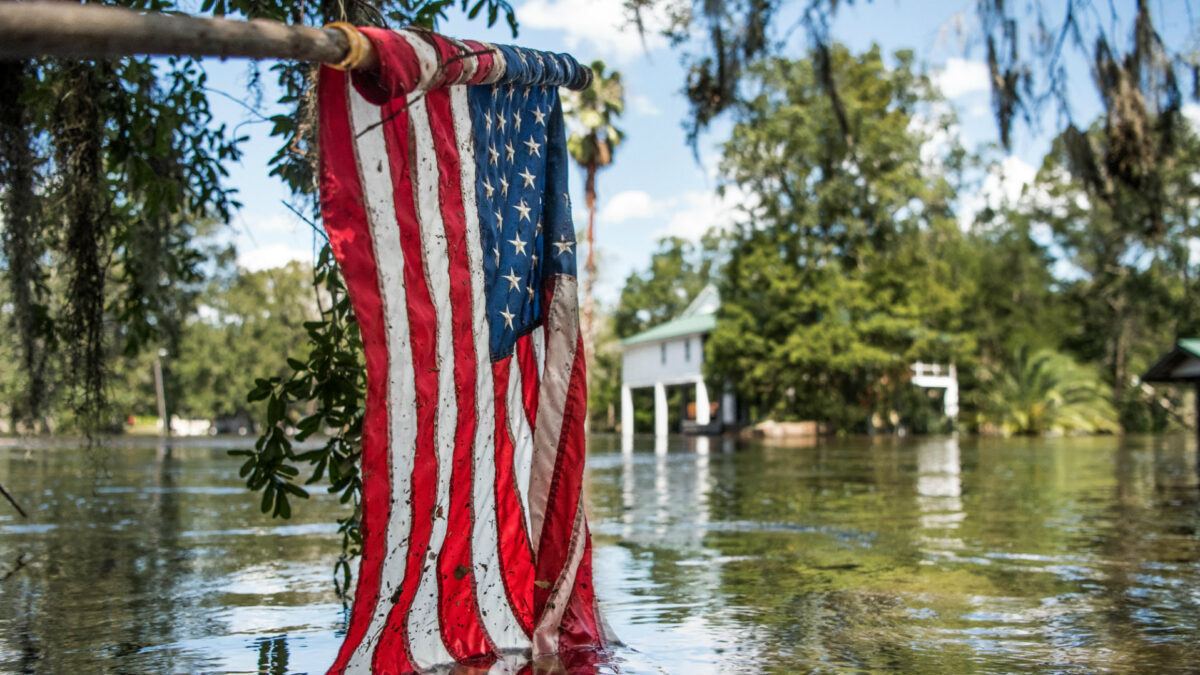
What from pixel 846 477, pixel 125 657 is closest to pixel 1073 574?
pixel 125 657

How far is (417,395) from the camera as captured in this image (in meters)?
3.38

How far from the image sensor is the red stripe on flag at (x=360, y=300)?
10.7 ft

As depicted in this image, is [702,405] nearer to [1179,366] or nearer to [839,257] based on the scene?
[839,257]

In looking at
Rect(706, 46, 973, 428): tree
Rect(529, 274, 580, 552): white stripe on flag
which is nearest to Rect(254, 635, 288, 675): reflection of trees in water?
Rect(529, 274, 580, 552): white stripe on flag

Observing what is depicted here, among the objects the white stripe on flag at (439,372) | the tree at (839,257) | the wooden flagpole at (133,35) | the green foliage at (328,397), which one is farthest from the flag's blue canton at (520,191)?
the tree at (839,257)

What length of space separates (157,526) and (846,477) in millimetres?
9492

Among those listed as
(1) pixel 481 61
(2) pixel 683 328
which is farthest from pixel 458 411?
(2) pixel 683 328

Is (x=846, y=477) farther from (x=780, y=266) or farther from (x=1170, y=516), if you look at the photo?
(x=780, y=266)

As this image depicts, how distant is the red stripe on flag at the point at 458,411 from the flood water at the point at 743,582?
0.67 meters

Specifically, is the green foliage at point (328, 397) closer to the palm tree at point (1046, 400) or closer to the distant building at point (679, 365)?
the distant building at point (679, 365)

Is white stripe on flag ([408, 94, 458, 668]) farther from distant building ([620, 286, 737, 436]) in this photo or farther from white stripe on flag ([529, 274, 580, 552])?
distant building ([620, 286, 737, 436])

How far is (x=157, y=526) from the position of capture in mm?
9766

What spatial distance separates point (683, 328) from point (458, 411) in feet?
160

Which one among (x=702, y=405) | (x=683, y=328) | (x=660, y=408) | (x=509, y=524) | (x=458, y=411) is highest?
(x=683, y=328)
